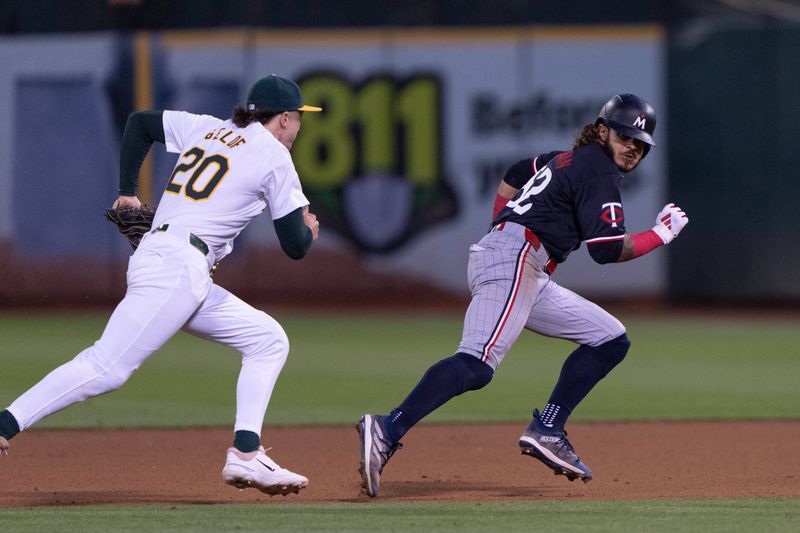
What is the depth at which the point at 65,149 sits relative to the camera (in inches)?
685

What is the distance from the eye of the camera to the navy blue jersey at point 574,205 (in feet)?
18.4

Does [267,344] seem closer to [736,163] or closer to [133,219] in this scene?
[133,219]

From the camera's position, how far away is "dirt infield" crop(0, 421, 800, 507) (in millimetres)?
5980

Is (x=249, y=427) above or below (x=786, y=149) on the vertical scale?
below

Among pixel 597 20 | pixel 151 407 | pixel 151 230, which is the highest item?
pixel 597 20

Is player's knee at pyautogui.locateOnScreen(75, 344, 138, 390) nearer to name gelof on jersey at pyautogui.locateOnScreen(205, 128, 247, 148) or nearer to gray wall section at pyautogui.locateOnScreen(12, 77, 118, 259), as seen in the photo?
name gelof on jersey at pyautogui.locateOnScreen(205, 128, 247, 148)

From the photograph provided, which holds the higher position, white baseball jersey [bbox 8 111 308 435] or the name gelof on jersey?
the name gelof on jersey

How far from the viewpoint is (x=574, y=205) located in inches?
226

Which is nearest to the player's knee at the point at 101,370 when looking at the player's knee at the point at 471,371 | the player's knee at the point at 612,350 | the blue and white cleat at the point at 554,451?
the player's knee at the point at 471,371

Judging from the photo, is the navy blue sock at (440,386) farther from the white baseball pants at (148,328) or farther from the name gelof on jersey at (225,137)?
the name gelof on jersey at (225,137)

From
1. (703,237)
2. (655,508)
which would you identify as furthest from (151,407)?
(703,237)

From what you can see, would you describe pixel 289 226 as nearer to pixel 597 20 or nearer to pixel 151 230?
pixel 151 230

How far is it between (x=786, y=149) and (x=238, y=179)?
553 inches

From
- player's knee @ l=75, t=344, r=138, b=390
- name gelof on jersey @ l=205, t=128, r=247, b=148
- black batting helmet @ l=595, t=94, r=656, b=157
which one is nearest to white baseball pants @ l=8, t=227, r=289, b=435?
player's knee @ l=75, t=344, r=138, b=390
